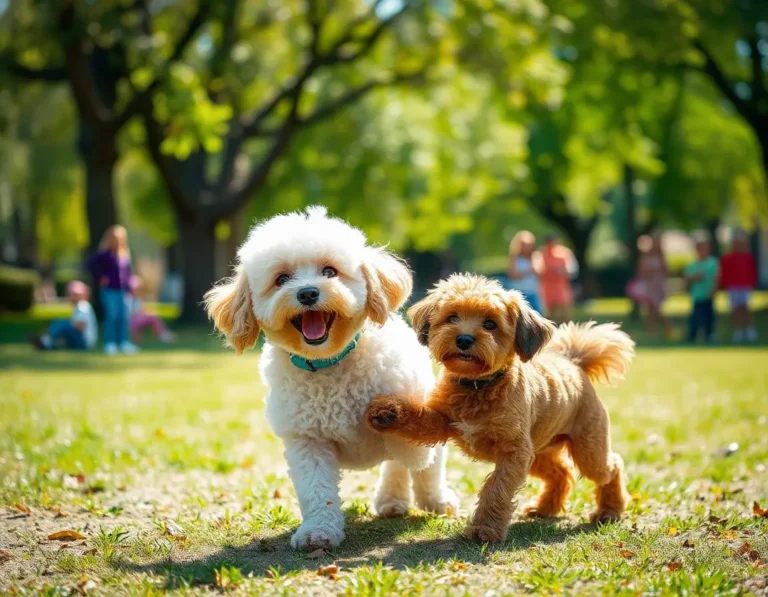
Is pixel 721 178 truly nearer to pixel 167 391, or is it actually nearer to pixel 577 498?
pixel 167 391

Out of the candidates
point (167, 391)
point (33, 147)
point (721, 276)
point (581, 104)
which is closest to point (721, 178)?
point (581, 104)

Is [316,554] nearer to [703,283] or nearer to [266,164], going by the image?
[703,283]

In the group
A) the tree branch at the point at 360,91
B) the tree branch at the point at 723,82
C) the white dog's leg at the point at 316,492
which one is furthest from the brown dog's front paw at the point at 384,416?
the tree branch at the point at 723,82

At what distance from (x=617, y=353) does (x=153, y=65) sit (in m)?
16.4

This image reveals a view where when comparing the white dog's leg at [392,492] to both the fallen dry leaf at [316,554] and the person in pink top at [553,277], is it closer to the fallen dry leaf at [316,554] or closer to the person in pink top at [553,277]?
the fallen dry leaf at [316,554]

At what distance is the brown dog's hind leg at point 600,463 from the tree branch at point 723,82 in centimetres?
2152

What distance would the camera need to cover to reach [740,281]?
20281mm

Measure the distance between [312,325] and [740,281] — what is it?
17.4 meters

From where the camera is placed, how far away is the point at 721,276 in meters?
20.6

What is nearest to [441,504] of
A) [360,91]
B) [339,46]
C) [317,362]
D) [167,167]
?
[317,362]

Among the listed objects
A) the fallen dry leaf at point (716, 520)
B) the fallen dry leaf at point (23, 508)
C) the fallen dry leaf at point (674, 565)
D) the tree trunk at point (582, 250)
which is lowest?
the fallen dry leaf at point (23, 508)

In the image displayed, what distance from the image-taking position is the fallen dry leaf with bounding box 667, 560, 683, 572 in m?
4.34

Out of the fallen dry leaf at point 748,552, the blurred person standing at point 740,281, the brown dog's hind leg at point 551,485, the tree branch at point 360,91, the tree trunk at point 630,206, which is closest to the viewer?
the fallen dry leaf at point 748,552

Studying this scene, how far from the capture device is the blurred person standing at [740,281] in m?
20.3
